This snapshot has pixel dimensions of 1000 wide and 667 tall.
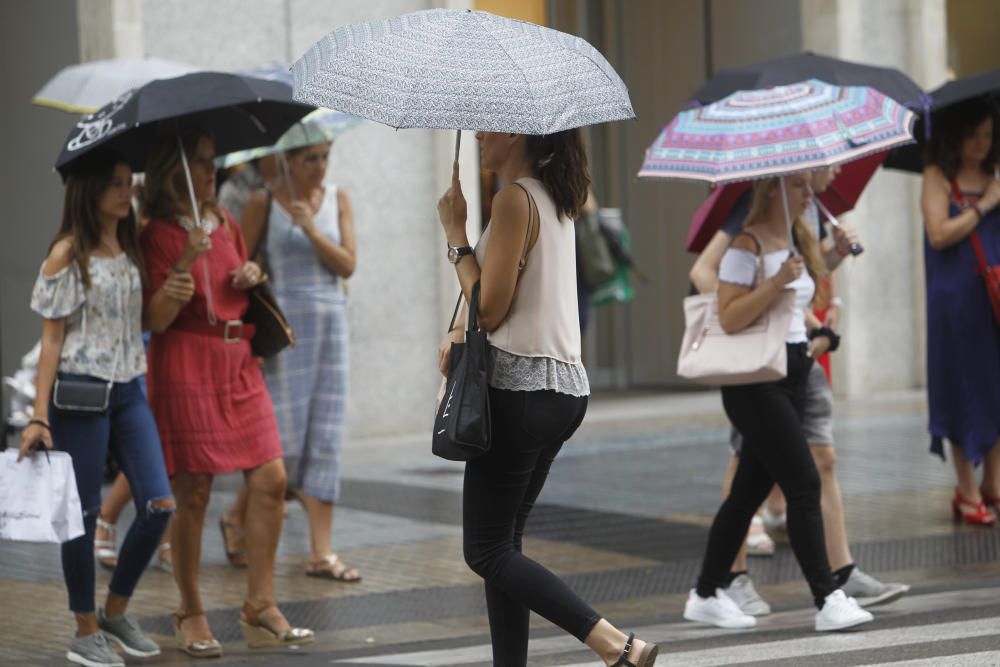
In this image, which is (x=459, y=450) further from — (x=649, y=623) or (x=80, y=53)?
(x=80, y=53)

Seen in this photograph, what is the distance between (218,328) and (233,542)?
2.10 m

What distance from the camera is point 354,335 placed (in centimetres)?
1360

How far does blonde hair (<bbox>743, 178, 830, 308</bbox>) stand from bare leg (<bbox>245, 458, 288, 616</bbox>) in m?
2.06

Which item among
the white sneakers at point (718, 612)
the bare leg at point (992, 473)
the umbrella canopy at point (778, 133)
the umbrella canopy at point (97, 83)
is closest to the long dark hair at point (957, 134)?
the bare leg at point (992, 473)

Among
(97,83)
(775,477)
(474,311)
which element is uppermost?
(97,83)

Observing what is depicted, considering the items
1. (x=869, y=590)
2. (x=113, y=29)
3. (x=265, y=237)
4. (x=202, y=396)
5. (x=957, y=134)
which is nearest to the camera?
(x=202, y=396)

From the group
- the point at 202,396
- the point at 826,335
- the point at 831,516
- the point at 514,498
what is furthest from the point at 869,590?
the point at 202,396

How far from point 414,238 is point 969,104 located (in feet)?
18.7

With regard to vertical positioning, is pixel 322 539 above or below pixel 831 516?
below

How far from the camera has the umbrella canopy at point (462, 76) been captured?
15.9 feet

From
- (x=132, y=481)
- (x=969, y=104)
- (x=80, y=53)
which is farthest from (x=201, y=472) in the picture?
(x=80, y=53)

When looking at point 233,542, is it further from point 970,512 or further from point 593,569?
point 970,512

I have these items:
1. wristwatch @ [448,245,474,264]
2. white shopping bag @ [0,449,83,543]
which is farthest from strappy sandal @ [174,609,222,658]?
wristwatch @ [448,245,474,264]

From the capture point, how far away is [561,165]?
514cm
